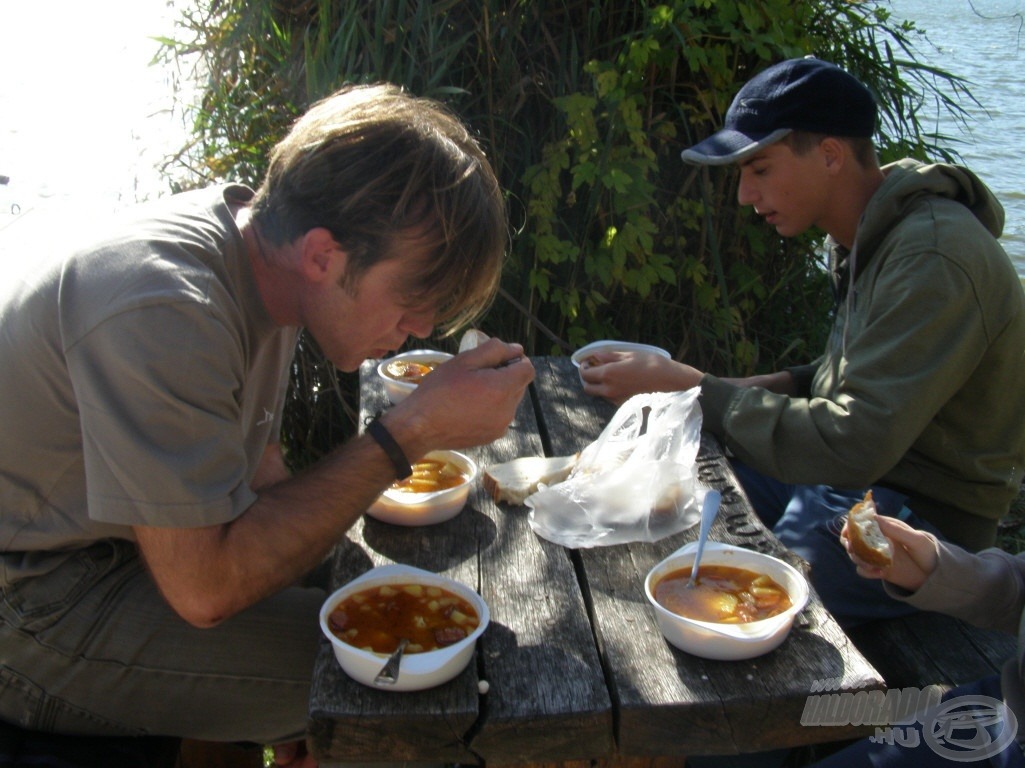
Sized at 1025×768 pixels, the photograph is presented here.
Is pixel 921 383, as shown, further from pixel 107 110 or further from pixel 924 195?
pixel 107 110

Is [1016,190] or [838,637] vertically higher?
[838,637]

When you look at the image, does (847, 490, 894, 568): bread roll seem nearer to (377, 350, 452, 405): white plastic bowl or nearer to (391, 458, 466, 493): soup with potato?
(391, 458, 466, 493): soup with potato

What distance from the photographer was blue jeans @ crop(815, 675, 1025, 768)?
169 centimetres

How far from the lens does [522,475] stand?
2.06 meters

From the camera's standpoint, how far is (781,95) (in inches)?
99.4

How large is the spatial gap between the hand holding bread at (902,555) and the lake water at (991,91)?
13.9 feet

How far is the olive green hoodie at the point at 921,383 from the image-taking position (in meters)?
2.20

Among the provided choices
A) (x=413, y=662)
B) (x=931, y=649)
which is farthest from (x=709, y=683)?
(x=931, y=649)

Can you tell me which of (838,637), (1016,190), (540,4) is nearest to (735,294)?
(540,4)

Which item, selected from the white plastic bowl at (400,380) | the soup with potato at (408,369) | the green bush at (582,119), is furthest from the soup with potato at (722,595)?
the green bush at (582,119)

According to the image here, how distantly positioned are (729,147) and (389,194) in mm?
1251

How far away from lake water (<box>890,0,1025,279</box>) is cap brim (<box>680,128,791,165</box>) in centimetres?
334

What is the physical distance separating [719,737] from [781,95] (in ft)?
5.53

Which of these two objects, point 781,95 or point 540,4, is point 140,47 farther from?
point 781,95
